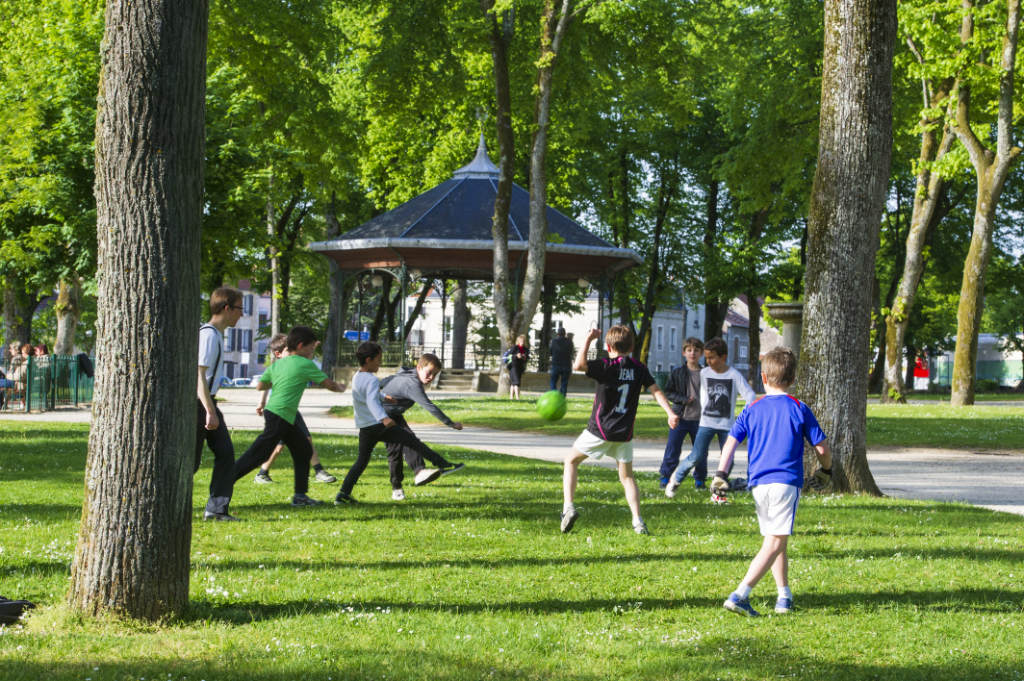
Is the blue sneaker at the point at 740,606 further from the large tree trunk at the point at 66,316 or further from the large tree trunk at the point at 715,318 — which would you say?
the large tree trunk at the point at 715,318

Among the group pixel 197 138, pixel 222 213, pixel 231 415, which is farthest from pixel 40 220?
pixel 197 138

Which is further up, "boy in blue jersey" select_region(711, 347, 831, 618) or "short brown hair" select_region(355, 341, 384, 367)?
"short brown hair" select_region(355, 341, 384, 367)

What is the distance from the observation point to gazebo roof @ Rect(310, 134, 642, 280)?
113 ft

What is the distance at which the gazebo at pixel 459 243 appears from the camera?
113 feet

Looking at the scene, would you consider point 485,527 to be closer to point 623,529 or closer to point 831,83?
point 623,529

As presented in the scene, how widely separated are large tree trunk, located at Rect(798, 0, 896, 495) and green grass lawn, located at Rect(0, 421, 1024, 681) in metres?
1.11

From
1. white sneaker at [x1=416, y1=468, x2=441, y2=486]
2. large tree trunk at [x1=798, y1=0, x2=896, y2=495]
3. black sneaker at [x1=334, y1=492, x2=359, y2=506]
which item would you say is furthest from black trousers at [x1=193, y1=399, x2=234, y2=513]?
large tree trunk at [x1=798, y1=0, x2=896, y2=495]

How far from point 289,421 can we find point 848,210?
5.62 metres

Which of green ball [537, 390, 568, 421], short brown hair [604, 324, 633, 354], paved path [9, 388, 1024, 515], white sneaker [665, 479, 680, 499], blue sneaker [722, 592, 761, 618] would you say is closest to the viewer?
blue sneaker [722, 592, 761, 618]

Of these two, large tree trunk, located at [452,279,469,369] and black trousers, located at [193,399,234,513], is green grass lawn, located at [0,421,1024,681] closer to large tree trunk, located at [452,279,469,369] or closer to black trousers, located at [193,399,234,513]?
black trousers, located at [193,399,234,513]

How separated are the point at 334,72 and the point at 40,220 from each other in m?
18.9

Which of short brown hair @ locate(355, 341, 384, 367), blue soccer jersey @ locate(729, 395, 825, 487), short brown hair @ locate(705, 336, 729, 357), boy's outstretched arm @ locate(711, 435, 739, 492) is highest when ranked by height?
short brown hair @ locate(705, 336, 729, 357)

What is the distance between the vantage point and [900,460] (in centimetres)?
1566

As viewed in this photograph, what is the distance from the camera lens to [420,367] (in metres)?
10.0
